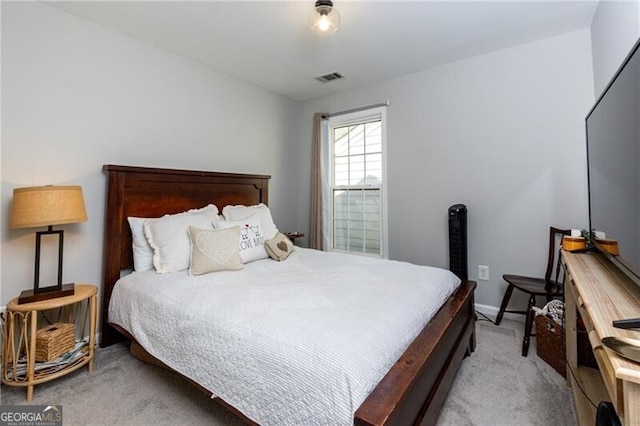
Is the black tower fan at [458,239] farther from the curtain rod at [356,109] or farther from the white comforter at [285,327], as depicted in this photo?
the curtain rod at [356,109]

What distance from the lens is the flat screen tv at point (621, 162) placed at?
3.38ft

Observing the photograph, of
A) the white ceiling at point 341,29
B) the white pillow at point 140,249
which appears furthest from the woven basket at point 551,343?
the white pillow at point 140,249

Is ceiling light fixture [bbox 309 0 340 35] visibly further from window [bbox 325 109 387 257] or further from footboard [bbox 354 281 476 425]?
footboard [bbox 354 281 476 425]

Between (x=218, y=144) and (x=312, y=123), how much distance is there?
136 cm

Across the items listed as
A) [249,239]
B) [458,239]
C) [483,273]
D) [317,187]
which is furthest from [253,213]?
[483,273]

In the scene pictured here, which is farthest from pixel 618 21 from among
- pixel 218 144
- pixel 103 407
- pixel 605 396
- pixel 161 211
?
pixel 103 407

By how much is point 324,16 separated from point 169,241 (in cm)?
188

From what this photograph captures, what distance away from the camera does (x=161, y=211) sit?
2.52 metres

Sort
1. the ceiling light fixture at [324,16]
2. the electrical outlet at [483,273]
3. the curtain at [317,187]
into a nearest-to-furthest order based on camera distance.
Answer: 1. the ceiling light fixture at [324,16]
2. the electrical outlet at [483,273]
3. the curtain at [317,187]

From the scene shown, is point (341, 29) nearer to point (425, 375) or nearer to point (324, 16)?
point (324, 16)

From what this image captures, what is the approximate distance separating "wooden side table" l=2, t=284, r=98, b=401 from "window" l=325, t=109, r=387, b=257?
8.48 ft

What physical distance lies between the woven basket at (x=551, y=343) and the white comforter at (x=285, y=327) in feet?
2.13

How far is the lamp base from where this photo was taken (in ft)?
5.56

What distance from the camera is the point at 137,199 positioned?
93.4 inches
